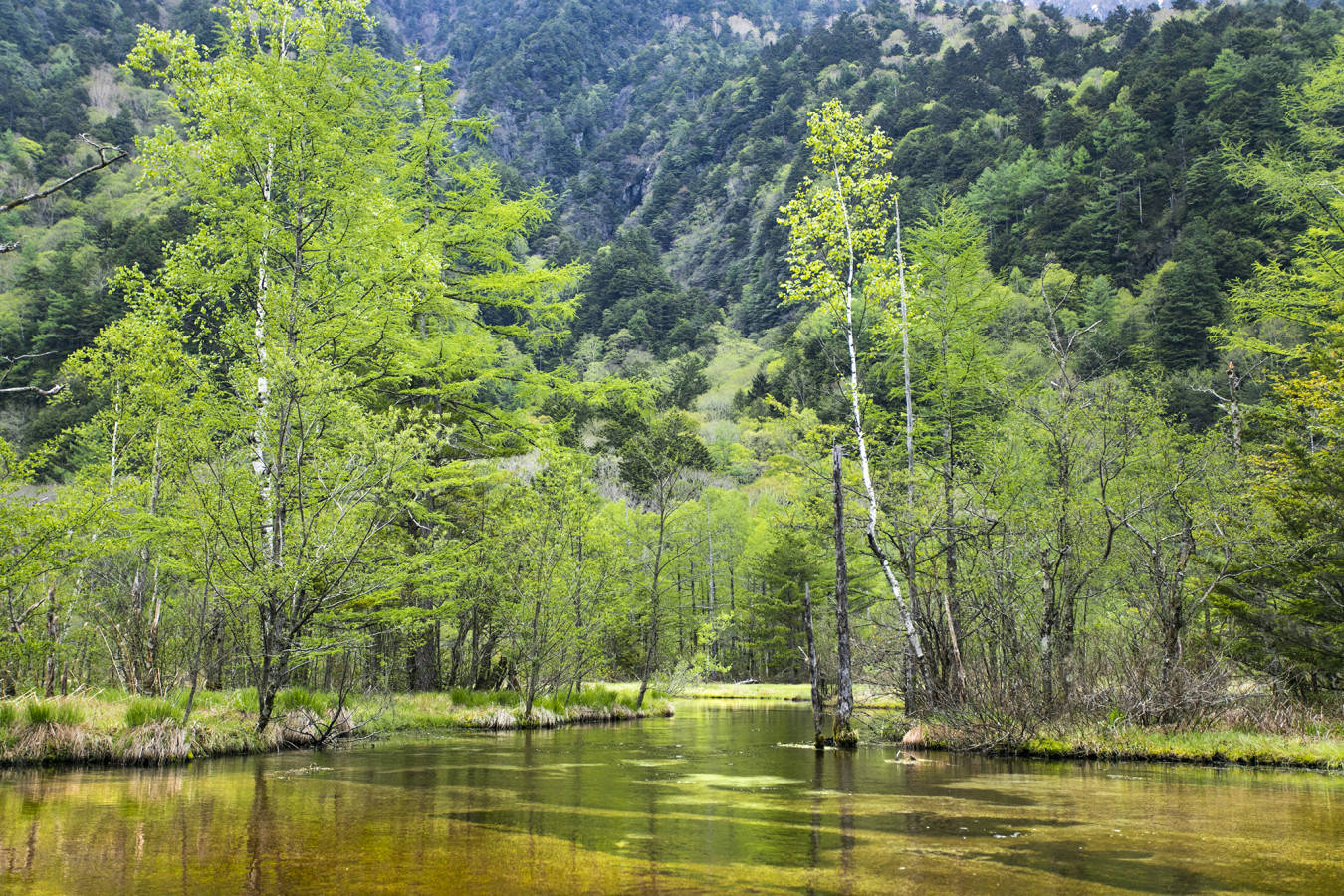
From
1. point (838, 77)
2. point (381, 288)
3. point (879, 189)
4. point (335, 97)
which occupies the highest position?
point (838, 77)

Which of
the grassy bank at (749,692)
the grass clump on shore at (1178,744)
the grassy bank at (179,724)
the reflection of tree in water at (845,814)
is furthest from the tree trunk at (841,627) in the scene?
the grassy bank at (749,692)

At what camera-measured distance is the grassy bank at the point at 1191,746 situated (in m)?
11.0

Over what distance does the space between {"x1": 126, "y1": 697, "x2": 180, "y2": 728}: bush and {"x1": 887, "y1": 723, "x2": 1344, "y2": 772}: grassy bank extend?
12328mm

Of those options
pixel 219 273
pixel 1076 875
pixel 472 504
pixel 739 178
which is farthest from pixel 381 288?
pixel 739 178

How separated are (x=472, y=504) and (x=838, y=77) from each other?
11523 cm

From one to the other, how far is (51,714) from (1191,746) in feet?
51.2

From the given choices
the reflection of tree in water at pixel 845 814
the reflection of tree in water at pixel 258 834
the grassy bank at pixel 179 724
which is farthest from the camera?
the grassy bank at pixel 179 724

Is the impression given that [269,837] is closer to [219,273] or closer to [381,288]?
[381,288]

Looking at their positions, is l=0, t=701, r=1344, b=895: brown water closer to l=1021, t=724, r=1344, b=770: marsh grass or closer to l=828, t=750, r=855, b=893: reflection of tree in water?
l=828, t=750, r=855, b=893: reflection of tree in water

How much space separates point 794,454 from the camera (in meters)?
20.5

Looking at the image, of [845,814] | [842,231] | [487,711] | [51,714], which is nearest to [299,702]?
[51,714]

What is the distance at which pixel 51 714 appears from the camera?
10297 mm

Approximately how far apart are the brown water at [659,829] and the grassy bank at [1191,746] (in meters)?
0.84

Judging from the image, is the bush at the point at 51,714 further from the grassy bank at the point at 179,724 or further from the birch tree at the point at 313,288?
the birch tree at the point at 313,288
